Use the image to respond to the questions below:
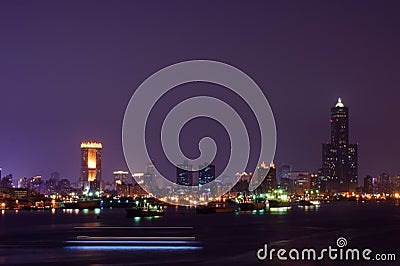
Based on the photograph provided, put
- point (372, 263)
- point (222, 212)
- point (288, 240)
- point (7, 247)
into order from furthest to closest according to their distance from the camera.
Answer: point (222, 212), point (288, 240), point (7, 247), point (372, 263)

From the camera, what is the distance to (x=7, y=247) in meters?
61.2

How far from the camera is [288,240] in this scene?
70.5 m

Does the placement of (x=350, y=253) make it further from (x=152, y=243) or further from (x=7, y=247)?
(x=7, y=247)

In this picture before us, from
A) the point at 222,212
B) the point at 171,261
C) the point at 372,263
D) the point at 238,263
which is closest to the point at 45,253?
the point at 171,261

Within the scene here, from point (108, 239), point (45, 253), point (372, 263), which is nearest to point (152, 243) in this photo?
point (108, 239)

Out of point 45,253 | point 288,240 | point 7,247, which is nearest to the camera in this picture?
point 45,253

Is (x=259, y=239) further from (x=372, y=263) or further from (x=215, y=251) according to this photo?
(x=372, y=263)

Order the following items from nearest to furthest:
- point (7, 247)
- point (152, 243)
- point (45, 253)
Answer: point (45, 253) < point (7, 247) < point (152, 243)

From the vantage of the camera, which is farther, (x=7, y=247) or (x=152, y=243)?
(x=152, y=243)

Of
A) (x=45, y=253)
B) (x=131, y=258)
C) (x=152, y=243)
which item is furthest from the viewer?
(x=152, y=243)

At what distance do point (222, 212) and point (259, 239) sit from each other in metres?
118

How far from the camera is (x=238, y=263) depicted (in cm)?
4906

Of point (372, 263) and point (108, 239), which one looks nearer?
point (372, 263)

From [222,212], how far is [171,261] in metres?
141
